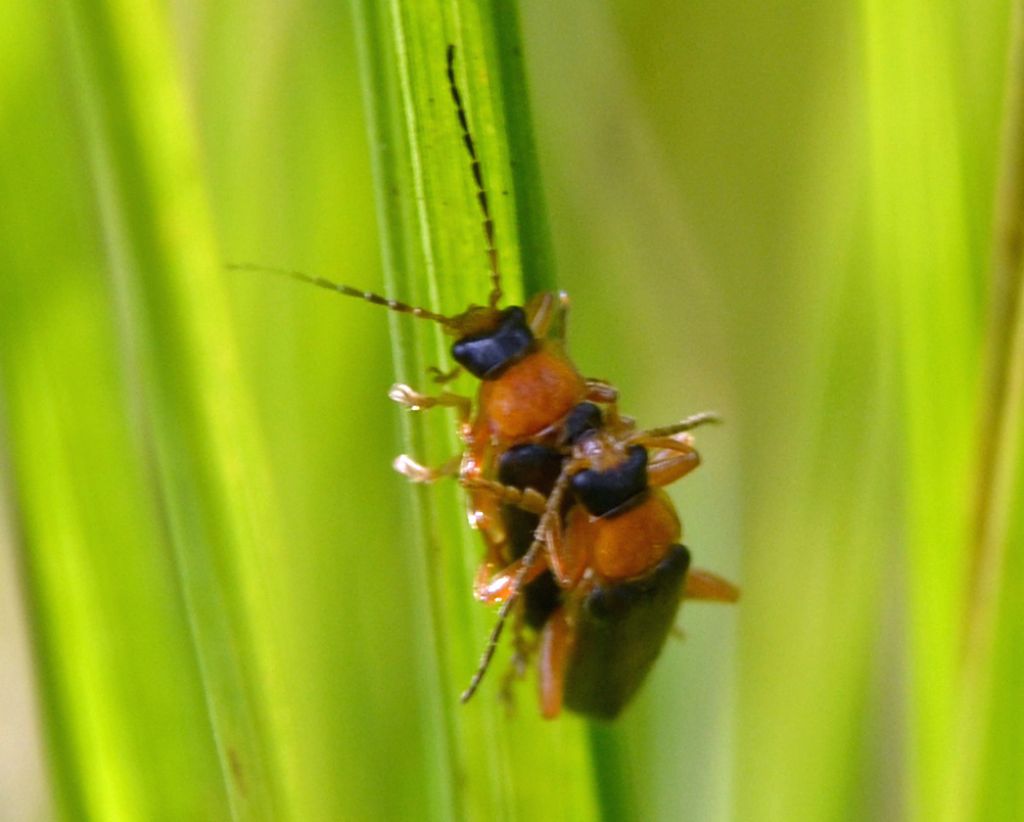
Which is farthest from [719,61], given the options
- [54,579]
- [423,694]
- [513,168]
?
[54,579]

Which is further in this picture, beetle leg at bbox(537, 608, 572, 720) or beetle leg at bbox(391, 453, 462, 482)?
beetle leg at bbox(537, 608, 572, 720)

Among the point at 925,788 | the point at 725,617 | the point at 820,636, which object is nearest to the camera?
the point at 925,788

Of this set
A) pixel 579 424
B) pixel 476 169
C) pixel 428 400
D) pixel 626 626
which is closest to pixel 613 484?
pixel 579 424

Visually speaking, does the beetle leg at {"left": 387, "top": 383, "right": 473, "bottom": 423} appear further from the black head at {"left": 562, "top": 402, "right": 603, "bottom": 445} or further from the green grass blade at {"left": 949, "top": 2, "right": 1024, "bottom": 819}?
the green grass blade at {"left": 949, "top": 2, "right": 1024, "bottom": 819}

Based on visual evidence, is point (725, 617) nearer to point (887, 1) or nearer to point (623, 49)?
point (623, 49)

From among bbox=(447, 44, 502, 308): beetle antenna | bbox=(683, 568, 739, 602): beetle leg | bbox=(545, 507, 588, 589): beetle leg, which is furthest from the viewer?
bbox=(683, 568, 739, 602): beetle leg

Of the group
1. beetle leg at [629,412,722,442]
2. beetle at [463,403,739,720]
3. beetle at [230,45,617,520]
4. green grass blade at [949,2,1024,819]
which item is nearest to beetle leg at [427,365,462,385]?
beetle at [230,45,617,520]

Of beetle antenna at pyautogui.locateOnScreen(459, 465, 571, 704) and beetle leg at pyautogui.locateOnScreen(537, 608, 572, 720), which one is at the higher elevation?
beetle antenna at pyautogui.locateOnScreen(459, 465, 571, 704)
